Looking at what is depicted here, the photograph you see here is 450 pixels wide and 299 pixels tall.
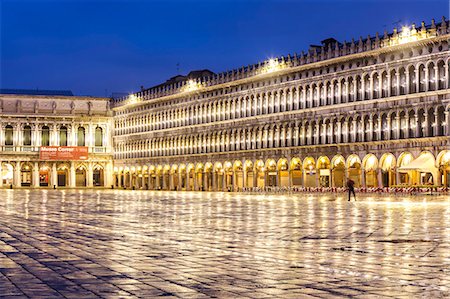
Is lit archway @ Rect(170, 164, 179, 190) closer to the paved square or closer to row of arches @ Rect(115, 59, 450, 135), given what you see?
row of arches @ Rect(115, 59, 450, 135)

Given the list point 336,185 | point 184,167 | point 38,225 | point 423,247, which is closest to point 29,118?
point 184,167

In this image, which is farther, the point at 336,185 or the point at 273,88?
the point at 273,88

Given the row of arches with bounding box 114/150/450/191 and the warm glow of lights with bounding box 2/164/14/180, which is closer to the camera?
the row of arches with bounding box 114/150/450/191

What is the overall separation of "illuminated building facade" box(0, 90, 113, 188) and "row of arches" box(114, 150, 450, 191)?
332 inches

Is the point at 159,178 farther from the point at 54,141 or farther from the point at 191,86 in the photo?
the point at 54,141

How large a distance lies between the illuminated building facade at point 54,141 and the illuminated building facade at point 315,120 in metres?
10.4

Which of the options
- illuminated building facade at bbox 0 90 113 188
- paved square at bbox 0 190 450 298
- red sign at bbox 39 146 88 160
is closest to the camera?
paved square at bbox 0 190 450 298

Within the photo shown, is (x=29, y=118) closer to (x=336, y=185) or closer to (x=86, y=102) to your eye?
(x=86, y=102)

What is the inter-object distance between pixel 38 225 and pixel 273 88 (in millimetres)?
56425

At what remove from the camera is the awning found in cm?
5525

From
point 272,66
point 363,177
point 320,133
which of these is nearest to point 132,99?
point 272,66

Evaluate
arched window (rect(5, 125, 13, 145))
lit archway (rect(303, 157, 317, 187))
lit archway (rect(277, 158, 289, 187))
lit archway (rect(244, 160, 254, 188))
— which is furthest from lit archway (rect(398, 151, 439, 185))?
arched window (rect(5, 125, 13, 145))

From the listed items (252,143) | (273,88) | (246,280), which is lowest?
(246,280)

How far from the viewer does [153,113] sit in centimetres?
9781
